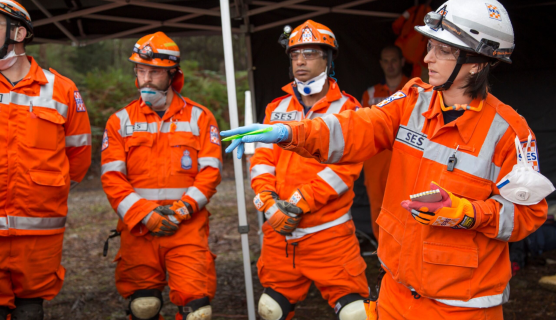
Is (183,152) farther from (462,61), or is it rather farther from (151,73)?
(462,61)

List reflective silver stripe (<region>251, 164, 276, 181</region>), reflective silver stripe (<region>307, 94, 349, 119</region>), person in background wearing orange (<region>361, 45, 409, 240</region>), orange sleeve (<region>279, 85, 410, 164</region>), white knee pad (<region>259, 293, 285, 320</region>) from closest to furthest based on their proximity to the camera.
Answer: orange sleeve (<region>279, 85, 410, 164</region>) < white knee pad (<region>259, 293, 285, 320</region>) < reflective silver stripe (<region>307, 94, 349, 119</region>) < reflective silver stripe (<region>251, 164, 276, 181</region>) < person in background wearing orange (<region>361, 45, 409, 240</region>)

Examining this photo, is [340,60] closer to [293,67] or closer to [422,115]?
[293,67]

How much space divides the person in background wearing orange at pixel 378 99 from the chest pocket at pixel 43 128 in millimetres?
3267

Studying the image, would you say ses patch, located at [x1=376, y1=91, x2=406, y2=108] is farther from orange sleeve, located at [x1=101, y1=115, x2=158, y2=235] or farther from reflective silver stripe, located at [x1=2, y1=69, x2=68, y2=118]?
reflective silver stripe, located at [x1=2, y1=69, x2=68, y2=118]

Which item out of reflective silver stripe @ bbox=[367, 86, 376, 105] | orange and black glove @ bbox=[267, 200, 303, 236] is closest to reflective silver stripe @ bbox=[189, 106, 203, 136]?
orange and black glove @ bbox=[267, 200, 303, 236]

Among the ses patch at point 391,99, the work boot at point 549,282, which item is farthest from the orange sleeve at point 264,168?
the work boot at point 549,282

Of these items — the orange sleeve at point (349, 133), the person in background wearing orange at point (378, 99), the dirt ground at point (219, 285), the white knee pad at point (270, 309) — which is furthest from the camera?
the person in background wearing orange at point (378, 99)

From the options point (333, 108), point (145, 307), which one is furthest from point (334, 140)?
point (145, 307)

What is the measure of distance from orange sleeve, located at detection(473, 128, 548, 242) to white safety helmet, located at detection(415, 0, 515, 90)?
0.35 metres

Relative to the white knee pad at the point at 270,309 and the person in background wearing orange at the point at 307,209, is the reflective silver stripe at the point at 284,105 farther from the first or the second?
the white knee pad at the point at 270,309

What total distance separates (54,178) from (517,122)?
2.75 metres

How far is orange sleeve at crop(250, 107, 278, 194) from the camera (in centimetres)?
374

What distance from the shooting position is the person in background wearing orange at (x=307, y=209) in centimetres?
347

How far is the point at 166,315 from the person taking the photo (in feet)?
16.5
